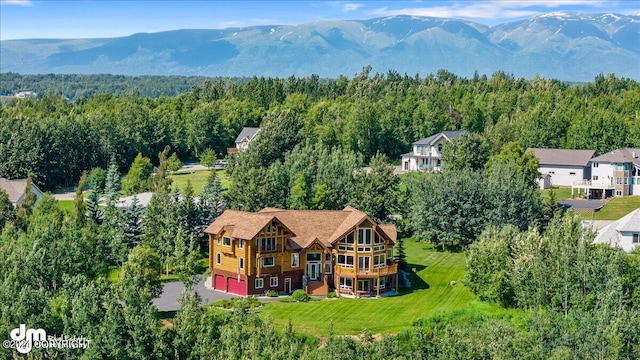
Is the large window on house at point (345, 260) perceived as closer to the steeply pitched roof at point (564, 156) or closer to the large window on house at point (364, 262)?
the large window on house at point (364, 262)

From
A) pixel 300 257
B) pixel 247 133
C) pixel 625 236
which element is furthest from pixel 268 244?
pixel 247 133

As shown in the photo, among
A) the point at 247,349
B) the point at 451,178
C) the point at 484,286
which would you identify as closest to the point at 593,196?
the point at 451,178

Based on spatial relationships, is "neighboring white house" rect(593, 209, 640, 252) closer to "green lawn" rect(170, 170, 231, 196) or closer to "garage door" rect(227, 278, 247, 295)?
"garage door" rect(227, 278, 247, 295)

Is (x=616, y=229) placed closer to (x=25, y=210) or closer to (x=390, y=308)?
(x=390, y=308)

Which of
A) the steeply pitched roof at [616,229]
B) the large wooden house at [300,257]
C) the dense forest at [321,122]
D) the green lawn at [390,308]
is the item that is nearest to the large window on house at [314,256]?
the large wooden house at [300,257]

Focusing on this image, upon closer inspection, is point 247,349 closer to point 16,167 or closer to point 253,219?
point 253,219

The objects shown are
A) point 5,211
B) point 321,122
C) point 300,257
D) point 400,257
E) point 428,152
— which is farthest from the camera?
point 321,122
